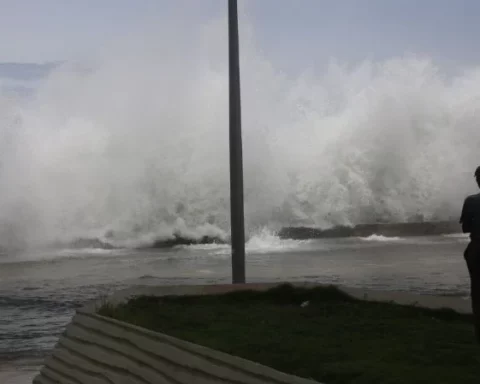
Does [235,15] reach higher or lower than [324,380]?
higher

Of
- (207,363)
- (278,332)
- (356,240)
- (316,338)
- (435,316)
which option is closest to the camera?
(207,363)

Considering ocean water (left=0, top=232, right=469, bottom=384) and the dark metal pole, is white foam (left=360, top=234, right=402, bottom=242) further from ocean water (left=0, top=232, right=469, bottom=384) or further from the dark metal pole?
the dark metal pole

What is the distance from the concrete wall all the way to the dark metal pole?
2.89 m

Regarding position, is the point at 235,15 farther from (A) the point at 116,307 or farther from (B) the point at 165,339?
(B) the point at 165,339

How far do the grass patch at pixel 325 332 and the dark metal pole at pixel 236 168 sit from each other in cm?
64

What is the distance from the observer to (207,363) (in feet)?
19.7

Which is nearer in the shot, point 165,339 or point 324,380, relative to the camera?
point 324,380

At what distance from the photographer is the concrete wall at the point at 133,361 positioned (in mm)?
5684

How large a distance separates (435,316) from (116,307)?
151 inches

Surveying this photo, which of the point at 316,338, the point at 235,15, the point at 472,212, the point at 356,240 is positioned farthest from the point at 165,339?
the point at 356,240

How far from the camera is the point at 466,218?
623 cm

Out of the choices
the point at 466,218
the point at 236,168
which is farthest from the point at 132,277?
the point at 466,218

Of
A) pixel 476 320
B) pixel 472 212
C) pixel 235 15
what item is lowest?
pixel 476 320

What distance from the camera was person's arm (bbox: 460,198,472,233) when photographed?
6.21m
